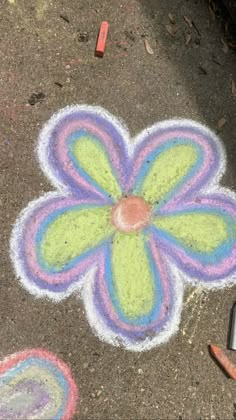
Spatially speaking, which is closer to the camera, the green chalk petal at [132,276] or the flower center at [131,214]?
the green chalk petal at [132,276]

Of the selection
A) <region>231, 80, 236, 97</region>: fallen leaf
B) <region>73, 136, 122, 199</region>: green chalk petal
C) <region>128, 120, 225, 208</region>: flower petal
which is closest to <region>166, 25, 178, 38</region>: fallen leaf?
<region>231, 80, 236, 97</region>: fallen leaf

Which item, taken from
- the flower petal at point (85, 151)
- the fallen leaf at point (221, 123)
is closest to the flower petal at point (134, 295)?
the flower petal at point (85, 151)

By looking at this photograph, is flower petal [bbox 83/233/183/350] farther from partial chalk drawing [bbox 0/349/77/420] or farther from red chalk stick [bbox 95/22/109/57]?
red chalk stick [bbox 95/22/109/57]

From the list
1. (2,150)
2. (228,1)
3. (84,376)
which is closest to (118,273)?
(84,376)

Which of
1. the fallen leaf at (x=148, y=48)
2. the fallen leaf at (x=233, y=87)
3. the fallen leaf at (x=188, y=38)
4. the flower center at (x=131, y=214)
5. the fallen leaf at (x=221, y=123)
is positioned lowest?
the flower center at (x=131, y=214)

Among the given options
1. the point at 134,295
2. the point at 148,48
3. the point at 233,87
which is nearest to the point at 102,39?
the point at 148,48

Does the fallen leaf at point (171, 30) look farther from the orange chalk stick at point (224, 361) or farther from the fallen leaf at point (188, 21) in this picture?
the orange chalk stick at point (224, 361)
